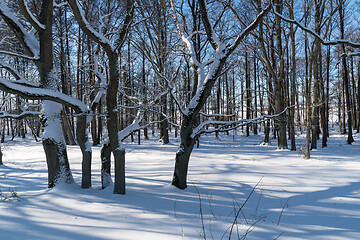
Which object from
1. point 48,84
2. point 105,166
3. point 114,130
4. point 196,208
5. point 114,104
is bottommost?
point 196,208

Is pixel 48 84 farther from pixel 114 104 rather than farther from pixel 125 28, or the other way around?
pixel 125 28

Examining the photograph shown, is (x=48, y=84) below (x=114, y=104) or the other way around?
the other way around

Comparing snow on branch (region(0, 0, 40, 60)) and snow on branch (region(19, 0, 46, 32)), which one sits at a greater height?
snow on branch (region(19, 0, 46, 32))

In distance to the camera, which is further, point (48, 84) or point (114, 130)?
point (48, 84)

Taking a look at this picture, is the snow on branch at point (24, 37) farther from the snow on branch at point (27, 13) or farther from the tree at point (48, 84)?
the snow on branch at point (27, 13)

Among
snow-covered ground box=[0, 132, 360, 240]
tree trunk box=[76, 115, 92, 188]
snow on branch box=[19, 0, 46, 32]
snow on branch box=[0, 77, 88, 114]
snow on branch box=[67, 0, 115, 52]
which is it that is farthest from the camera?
tree trunk box=[76, 115, 92, 188]

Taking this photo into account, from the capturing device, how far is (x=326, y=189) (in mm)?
5848

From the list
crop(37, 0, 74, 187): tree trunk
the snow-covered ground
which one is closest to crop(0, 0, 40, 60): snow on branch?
crop(37, 0, 74, 187): tree trunk

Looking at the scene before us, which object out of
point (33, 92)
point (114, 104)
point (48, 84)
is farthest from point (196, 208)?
point (48, 84)

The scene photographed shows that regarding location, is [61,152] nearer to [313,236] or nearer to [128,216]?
[128,216]

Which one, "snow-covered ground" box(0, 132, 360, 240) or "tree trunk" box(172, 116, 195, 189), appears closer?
"snow-covered ground" box(0, 132, 360, 240)

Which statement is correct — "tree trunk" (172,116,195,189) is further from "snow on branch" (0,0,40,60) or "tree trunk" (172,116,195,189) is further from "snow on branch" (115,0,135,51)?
"snow on branch" (0,0,40,60)

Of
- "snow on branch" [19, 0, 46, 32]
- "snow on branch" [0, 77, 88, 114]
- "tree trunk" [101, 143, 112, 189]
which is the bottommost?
"tree trunk" [101, 143, 112, 189]

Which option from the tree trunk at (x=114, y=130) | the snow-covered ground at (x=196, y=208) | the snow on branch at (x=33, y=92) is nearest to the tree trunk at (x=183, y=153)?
the snow-covered ground at (x=196, y=208)
